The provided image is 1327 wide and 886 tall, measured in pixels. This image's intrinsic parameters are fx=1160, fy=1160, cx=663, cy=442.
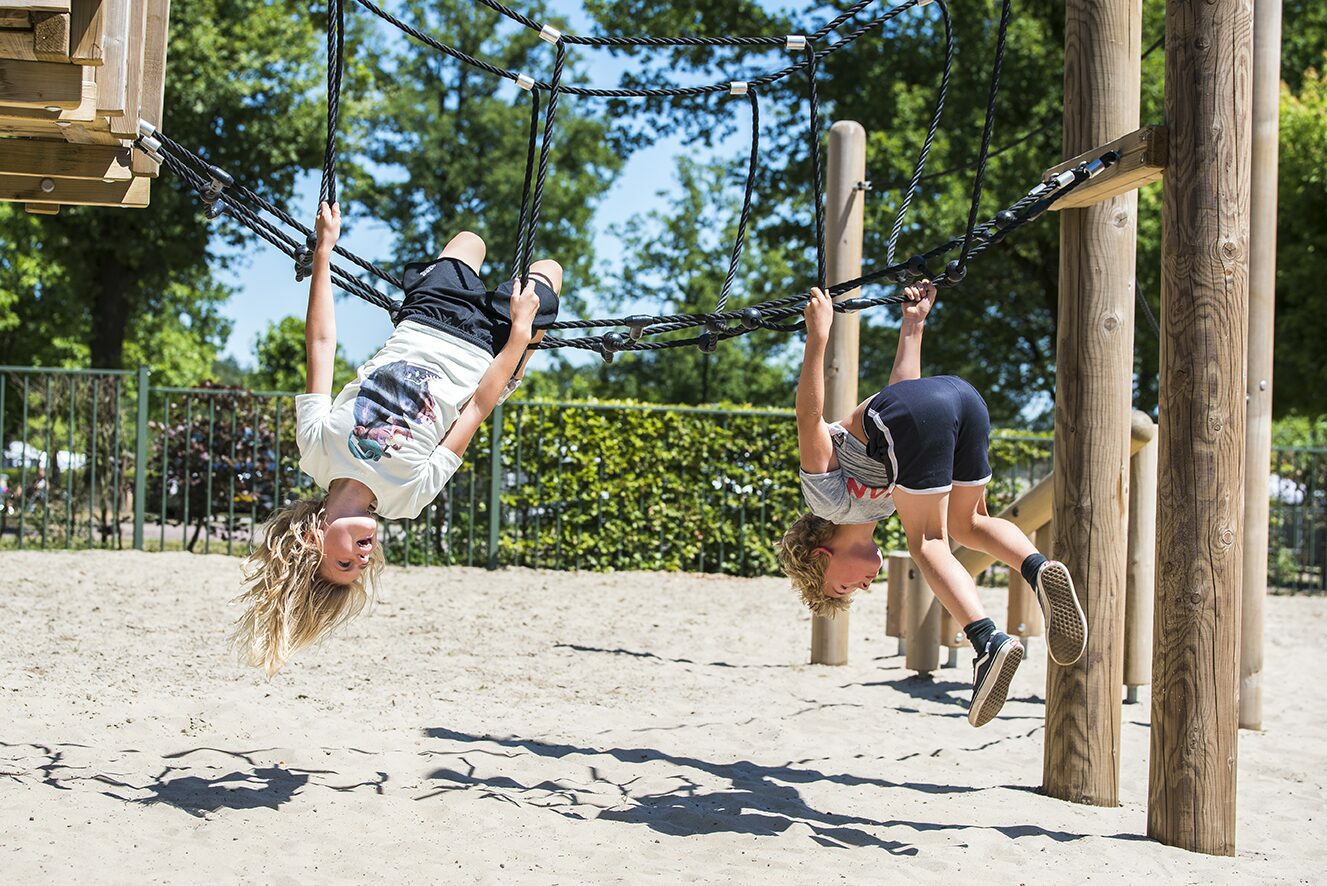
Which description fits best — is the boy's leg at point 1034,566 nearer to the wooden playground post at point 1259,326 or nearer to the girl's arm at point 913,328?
the girl's arm at point 913,328

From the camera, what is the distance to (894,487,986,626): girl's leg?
10.9ft

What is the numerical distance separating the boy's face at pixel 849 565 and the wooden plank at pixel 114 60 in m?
2.39

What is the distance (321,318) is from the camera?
321cm

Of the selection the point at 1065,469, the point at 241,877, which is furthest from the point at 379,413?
the point at 1065,469

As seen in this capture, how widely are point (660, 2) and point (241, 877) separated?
16.0 meters

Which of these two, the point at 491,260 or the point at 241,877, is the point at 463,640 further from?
the point at 491,260

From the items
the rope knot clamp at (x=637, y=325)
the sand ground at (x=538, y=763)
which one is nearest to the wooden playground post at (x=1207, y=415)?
the sand ground at (x=538, y=763)

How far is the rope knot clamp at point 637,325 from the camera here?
12.2 ft

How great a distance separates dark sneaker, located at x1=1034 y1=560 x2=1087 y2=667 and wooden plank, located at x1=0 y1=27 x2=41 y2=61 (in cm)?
294

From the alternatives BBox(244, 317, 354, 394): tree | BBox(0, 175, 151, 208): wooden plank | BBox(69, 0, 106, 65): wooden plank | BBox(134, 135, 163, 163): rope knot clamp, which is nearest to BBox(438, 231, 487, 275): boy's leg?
BBox(134, 135, 163, 163): rope knot clamp

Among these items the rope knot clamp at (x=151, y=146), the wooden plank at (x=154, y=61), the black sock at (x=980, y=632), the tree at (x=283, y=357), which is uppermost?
the tree at (x=283, y=357)

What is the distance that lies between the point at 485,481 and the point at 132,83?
6.77 meters

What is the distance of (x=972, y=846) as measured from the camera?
349cm

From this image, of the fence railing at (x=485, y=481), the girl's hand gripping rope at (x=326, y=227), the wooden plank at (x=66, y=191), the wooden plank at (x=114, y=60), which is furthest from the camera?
the fence railing at (x=485, y=481)
